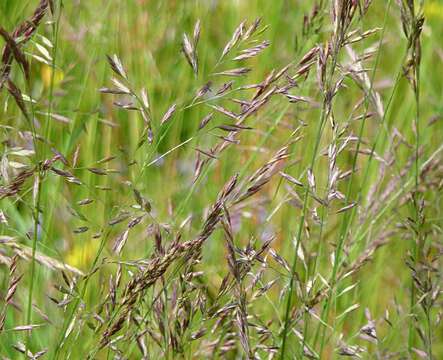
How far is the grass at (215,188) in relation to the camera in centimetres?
124

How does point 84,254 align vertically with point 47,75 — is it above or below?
below

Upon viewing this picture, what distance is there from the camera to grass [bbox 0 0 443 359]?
1.24m

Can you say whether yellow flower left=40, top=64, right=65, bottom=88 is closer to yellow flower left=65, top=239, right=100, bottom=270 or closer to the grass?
the grass

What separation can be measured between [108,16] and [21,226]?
69 cm

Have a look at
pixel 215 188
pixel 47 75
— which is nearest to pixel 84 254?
pixel 215 188

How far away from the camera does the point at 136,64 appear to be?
7.86 feet

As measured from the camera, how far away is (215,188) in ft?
7.43

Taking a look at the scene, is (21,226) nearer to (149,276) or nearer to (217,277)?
(217,277)

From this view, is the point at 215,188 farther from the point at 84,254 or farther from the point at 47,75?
the point at 47,75

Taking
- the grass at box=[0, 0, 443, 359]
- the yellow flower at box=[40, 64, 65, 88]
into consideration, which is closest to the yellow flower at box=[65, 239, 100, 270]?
the grass at box=[0, 0, 443, 359]

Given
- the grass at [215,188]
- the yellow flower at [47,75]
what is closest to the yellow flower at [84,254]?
the grass at [215,188]

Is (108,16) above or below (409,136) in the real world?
above

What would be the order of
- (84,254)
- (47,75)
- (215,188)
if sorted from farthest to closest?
(47,75), (215,188), (84,254)

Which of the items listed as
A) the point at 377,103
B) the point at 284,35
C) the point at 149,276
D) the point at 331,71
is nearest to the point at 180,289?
the point at 149,276
